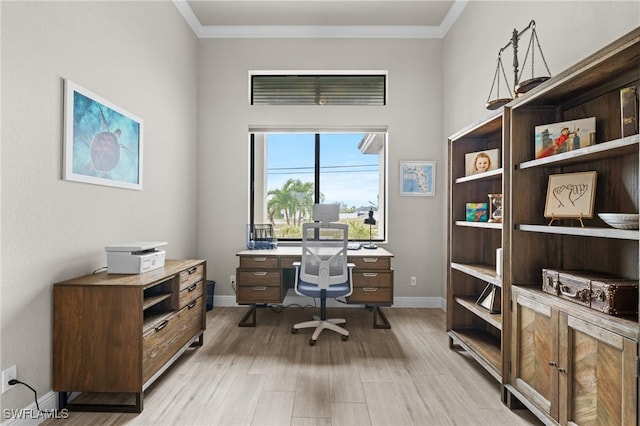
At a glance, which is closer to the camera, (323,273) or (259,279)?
(323,273)

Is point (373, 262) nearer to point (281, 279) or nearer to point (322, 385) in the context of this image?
point (281, 279)

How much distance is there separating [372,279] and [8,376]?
104 inches

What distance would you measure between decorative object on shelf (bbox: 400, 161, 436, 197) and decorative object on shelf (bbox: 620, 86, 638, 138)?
2.57m

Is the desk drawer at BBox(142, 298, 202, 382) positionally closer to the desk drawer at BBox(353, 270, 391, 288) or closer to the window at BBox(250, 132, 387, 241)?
the desk drawer at BBox(353, 270, 391, 288)

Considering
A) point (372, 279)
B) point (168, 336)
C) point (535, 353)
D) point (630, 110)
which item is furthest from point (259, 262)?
point (630, 110)

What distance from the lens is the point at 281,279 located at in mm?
3330

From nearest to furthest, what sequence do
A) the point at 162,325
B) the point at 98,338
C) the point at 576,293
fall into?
1. the point at 576,293
2. the point at 98,338
3. the point at 162,325

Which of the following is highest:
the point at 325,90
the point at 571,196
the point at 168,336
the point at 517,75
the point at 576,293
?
the point at 325,90

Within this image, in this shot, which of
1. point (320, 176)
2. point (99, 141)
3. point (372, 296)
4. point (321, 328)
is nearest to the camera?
point (99, 141)

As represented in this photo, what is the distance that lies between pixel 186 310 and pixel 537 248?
240cm

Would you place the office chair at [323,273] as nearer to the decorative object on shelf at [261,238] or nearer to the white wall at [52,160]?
the decorative object on shelf at [261,238]

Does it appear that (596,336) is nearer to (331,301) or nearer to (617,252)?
(617,252)

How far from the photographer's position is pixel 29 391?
5.69 ft

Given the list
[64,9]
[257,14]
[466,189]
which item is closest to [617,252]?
[466,189]
